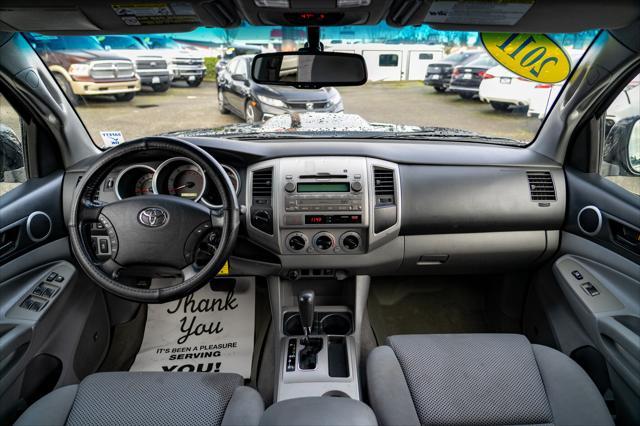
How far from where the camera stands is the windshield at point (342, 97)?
225 cm

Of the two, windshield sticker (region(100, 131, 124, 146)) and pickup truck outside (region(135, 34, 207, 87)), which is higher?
pickup truck outside (region(135, 34, 207, 87))

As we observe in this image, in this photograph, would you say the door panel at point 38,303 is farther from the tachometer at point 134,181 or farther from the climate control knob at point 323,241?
the climate control knob at point 323,241

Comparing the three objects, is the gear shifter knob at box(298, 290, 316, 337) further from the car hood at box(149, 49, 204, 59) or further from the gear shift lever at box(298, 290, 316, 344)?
the car hood at box(149, 49, 204, 59)

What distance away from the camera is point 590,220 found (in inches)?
Answer: 88.4

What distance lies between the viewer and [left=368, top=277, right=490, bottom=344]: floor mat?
118 inches

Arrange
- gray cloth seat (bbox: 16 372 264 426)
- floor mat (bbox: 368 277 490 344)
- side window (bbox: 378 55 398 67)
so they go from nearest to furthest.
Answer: gray cloth seat (bbox: 16 372 264 426)
side window (bbox: 378 55 398 67)
floor mat (bbox: 368 277 490 344)

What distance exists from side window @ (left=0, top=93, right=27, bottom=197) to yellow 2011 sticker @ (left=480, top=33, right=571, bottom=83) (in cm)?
241

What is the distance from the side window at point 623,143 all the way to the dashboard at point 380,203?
0.26m

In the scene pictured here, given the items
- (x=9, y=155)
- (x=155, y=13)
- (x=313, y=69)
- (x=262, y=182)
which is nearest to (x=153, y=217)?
(x=262, y=182)

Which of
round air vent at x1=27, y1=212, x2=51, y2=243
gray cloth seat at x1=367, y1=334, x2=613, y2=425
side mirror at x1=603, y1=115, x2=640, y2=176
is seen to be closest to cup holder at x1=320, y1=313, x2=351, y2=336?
gray cloth seat at x1=367, y1=334, x2=613, y2=425

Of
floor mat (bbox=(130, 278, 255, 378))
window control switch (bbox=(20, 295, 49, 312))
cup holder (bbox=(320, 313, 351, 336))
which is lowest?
floor mat (bbox=(130, 278, 255, 378))

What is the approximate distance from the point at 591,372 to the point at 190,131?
262 centimetres

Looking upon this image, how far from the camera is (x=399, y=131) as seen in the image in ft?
8.71

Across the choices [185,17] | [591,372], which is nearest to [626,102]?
[591,372]
